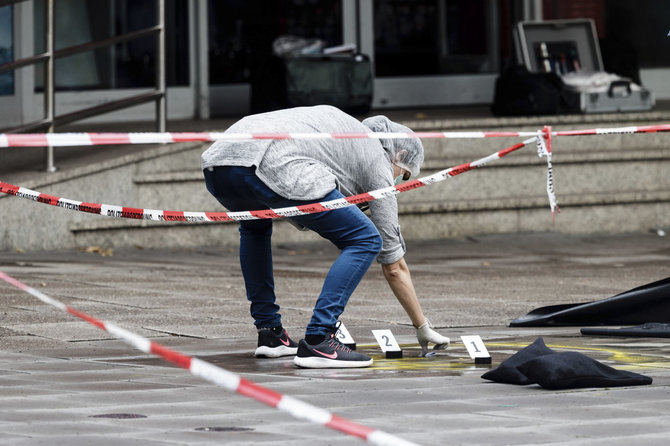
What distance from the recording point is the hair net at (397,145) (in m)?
6.44

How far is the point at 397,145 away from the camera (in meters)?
6.47

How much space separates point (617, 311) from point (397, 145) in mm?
1930

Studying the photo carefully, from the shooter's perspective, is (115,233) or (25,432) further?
(115,233)

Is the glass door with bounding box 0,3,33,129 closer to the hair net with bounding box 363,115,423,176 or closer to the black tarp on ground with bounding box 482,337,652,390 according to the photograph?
the hair net with bounding box 363,115,423,176

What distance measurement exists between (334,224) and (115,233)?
662 cm

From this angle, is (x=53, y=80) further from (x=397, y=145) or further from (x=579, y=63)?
(x=579, y=63)

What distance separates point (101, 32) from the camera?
16.0 meters

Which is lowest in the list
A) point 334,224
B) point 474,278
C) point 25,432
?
point 474,278

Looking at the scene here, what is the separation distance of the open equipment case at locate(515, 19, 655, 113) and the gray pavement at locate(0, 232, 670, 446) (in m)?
3.07

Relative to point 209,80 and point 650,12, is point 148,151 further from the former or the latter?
point 650,12

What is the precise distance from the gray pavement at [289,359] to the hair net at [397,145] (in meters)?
0.93

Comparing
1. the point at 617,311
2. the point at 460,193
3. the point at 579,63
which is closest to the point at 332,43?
the point at 579,63

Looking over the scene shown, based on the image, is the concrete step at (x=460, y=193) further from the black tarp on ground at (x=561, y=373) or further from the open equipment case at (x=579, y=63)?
the black tarp on ground at (x=561, y=373)

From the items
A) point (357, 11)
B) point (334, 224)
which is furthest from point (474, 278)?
point (357, 11)
